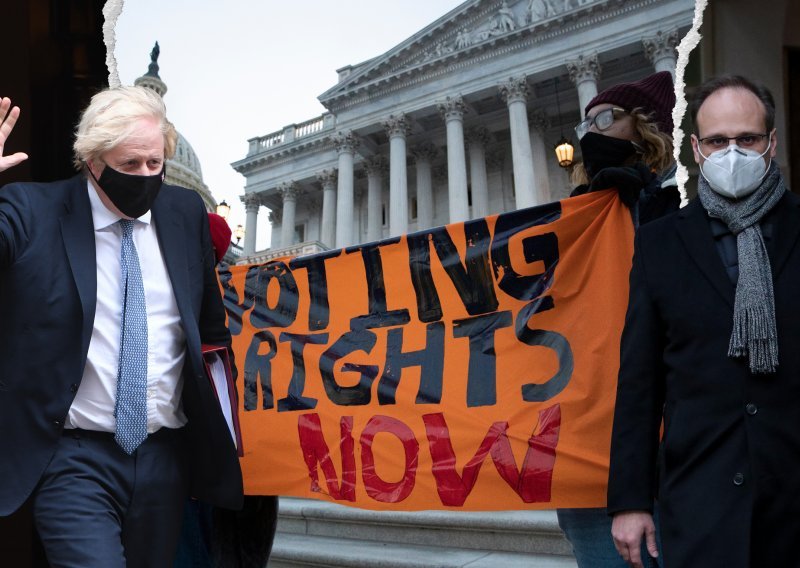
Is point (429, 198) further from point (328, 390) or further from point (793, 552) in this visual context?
point (793, 552)

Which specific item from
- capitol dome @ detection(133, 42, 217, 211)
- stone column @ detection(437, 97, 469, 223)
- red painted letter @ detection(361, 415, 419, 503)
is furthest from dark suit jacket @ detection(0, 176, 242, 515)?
capitol dome @ detection(133, 42, 217, 211)

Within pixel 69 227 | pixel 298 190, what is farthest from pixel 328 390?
pixel 298 190

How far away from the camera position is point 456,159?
30203mm

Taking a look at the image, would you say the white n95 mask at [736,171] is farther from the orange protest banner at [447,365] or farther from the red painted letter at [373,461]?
the red painted letter at [373,461]

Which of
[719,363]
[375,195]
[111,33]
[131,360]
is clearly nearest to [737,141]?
[719,363]

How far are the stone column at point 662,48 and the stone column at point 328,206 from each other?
1862cm

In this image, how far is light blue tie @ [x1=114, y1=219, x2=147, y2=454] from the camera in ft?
6.69

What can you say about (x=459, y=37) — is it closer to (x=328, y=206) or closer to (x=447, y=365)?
(x=328, y=206)

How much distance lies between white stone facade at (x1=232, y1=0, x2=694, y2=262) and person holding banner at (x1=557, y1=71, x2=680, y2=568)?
2405cm

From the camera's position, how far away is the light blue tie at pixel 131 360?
6.69 feet

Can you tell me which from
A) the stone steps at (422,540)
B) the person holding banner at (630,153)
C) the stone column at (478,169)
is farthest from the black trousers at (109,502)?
the stone column at (478,169)

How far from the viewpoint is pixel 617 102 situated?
2.99 metres

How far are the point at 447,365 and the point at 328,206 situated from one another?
114 feet

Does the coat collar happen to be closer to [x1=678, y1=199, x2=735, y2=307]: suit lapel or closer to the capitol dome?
[x1=678, y1=199, x2=735, y2=307]: suit lapel
